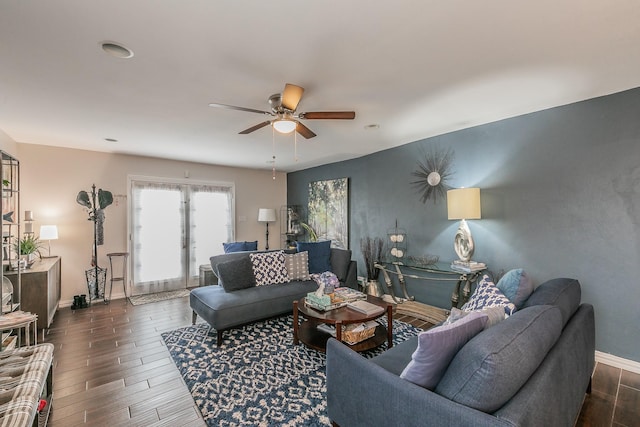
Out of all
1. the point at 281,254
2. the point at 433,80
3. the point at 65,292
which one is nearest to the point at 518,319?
the point at 433,80

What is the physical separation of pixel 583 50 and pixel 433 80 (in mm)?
957

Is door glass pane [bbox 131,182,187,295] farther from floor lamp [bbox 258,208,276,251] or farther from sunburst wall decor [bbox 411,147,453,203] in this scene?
→ sunburst wall decor [bbox 411,147,453,203]

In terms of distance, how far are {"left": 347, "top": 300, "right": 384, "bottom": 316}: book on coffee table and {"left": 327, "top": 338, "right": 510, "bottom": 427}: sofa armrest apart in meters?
1.02

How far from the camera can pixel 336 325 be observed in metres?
2.40

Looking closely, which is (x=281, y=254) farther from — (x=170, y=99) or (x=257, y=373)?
(x=170, y=99)

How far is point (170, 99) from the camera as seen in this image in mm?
2646

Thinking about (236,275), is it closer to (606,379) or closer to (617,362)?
(606,379)

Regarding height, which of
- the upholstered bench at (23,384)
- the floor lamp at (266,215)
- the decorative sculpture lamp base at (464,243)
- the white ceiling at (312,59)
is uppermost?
the white ceiling at (312,59)

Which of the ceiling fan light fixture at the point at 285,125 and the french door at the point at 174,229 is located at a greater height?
the ceiling fan light fixture at the point at 285,125

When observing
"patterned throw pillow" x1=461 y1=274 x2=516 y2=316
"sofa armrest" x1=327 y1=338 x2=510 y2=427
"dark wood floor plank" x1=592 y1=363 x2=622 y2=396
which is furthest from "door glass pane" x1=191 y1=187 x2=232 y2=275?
"dark wood floor plank" x1=592 y1=363 x2=622 y2=396

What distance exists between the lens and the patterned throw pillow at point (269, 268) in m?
3.63

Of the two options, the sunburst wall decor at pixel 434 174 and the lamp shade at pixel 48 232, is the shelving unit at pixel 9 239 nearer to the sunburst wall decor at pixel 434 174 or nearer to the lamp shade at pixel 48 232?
the lamp shade at pixel 48 232

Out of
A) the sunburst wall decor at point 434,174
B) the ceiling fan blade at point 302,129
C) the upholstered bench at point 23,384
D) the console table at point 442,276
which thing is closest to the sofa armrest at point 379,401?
the upholstered bench at point 23,384

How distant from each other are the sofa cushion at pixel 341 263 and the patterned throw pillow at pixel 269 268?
32.0 inches
